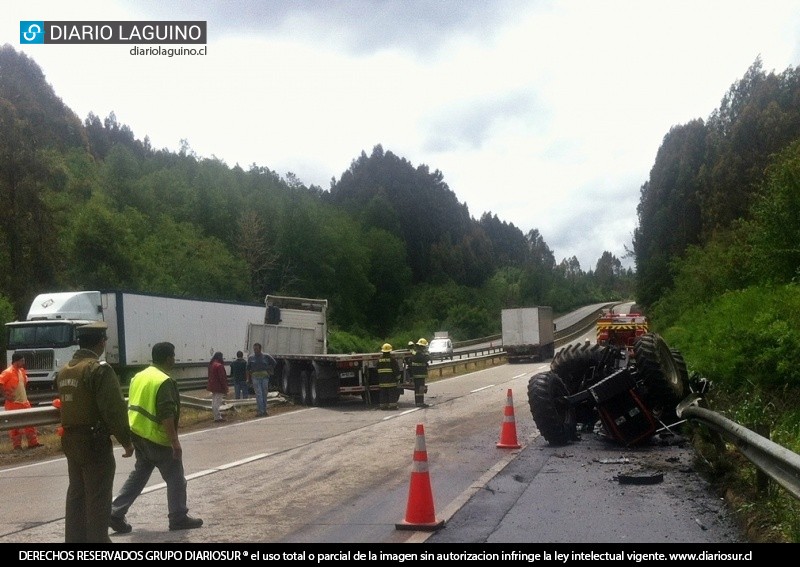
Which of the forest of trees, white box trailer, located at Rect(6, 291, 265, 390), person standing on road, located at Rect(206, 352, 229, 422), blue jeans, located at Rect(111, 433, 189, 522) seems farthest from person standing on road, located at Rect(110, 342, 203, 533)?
the forest of trees

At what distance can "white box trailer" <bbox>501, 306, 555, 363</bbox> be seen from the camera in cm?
5022

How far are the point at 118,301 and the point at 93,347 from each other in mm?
23369

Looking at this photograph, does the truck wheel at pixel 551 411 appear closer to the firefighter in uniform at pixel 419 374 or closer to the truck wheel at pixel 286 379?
the firefighter in uniform at pixel 419 374

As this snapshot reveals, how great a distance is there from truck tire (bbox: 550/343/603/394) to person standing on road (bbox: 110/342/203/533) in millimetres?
8116

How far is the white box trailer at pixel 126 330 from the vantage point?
87.4 ft

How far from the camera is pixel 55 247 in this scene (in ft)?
142

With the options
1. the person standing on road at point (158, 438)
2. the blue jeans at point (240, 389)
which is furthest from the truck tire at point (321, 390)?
the person standing on road at point (158, 438)

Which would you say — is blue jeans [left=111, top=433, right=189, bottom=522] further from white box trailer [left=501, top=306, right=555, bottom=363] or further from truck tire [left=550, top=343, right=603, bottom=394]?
white box trailer [left=501, top=306, right=555, bottom=363]

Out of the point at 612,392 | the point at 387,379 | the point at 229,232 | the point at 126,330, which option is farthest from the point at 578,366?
the point at 229,232

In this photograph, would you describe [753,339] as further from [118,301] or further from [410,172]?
[410,172]

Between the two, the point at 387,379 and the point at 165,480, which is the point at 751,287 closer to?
the point at 387,379

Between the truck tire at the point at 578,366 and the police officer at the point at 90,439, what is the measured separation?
9460 millimetres

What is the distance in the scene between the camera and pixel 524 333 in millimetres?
50281
